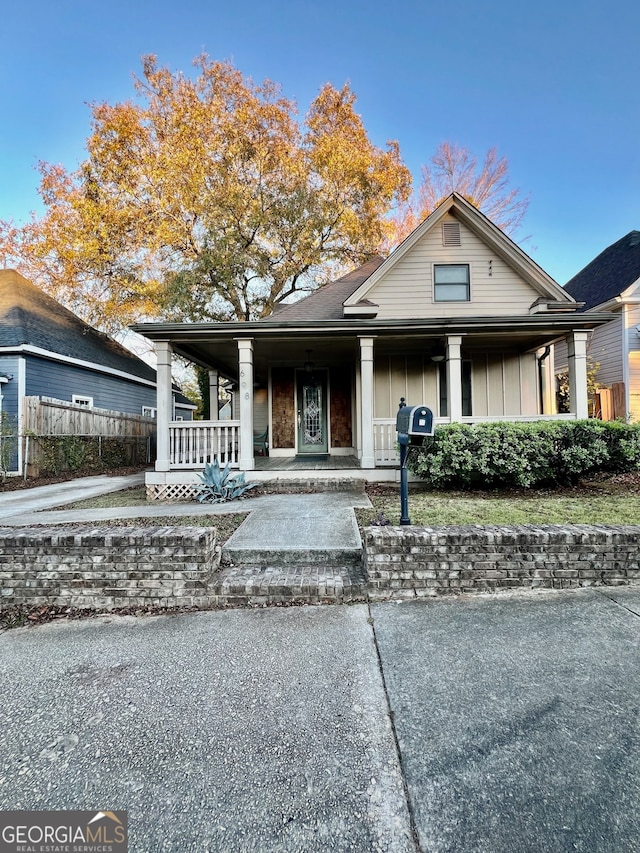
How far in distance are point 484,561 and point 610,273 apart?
16028 mm

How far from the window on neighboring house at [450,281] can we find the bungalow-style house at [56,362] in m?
11.2

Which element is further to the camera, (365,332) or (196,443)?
(365,332)

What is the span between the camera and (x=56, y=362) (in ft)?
41.3

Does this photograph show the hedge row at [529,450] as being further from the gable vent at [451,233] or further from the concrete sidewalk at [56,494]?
the concrete sidewalk at [56,494]

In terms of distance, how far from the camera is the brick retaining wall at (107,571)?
3.34 m

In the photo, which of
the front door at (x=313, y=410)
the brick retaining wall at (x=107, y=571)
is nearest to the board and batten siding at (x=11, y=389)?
the front door at (x=313, y=410)

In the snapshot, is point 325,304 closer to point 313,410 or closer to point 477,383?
point 313,410

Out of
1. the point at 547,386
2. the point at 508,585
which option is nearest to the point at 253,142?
the point at 547,386

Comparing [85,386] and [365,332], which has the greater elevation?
[365,332]

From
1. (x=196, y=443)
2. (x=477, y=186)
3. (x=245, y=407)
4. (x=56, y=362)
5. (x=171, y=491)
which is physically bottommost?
(x=171, y=491)

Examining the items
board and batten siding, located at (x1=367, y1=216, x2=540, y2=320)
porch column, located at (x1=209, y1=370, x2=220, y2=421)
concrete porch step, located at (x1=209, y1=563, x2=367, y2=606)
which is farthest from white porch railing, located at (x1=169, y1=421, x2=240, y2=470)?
board and batten siding, located at (x1=367, y1=216, x2=540, y2=320)

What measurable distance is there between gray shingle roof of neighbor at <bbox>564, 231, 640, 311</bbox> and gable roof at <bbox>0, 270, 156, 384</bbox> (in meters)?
17.7

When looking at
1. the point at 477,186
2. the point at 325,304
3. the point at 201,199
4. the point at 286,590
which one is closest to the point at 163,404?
the point at 325,304

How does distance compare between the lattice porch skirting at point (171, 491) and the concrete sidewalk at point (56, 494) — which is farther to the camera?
the lattice porch skirting at point (171, 491)
